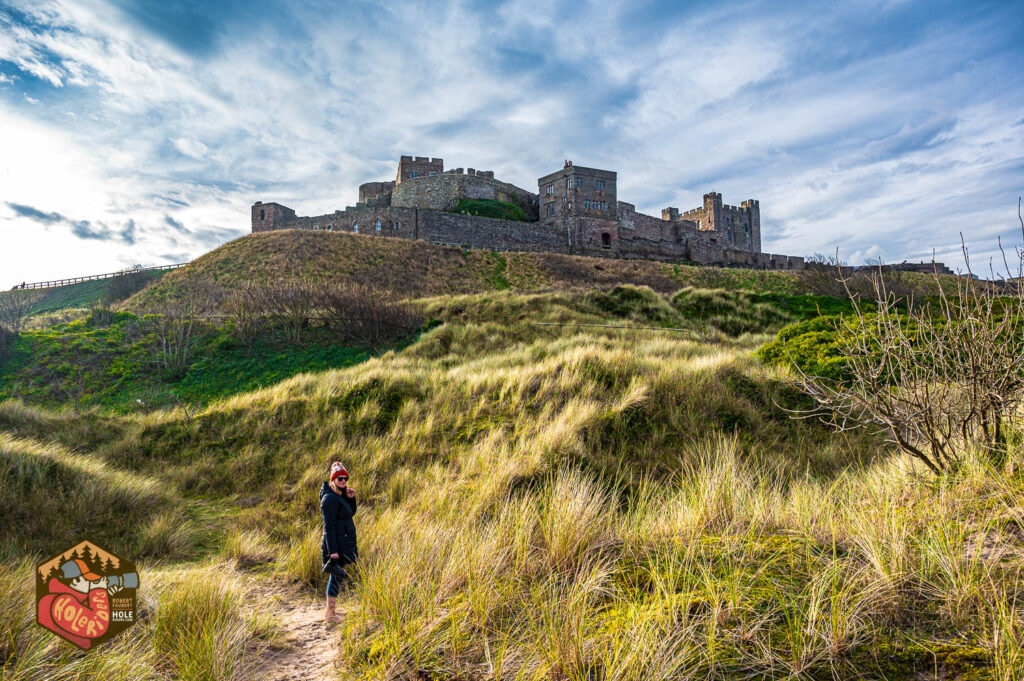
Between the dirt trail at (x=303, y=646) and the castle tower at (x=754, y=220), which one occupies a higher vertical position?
the castle tower at (x=754, y=220)

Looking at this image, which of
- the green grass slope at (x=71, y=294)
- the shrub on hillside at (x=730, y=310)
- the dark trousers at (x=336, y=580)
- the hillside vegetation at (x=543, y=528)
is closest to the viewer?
the hillside vegetation at (x=543, y=528)

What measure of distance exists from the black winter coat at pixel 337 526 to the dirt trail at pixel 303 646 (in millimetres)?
415

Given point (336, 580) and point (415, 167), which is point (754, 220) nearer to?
point (415, 167)

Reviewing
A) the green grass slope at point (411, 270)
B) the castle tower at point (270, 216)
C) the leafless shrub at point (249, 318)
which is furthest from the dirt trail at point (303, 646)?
the castle tower at point (270, 216)

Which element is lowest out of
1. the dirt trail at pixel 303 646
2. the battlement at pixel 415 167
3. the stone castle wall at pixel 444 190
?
the dirt trail at pixel 303 646

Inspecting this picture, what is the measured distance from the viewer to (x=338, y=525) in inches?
160

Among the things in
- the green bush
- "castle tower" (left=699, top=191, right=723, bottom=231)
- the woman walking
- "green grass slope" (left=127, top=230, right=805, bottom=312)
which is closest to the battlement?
the green bush

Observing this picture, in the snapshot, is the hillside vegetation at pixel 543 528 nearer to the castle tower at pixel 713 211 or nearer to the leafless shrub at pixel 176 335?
the leafless shrub at pixel 176 335

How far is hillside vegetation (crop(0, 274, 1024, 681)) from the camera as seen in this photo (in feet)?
7.53

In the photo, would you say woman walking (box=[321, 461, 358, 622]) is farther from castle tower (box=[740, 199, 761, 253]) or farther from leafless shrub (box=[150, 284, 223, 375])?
castle tower (box=[740, 199, 761, 253])

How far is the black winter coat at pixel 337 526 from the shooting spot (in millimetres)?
3998

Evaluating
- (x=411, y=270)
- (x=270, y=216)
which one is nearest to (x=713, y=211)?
(x=411, y=270)

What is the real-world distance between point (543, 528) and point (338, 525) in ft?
5.68

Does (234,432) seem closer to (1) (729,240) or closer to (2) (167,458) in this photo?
(2) (167,458)
